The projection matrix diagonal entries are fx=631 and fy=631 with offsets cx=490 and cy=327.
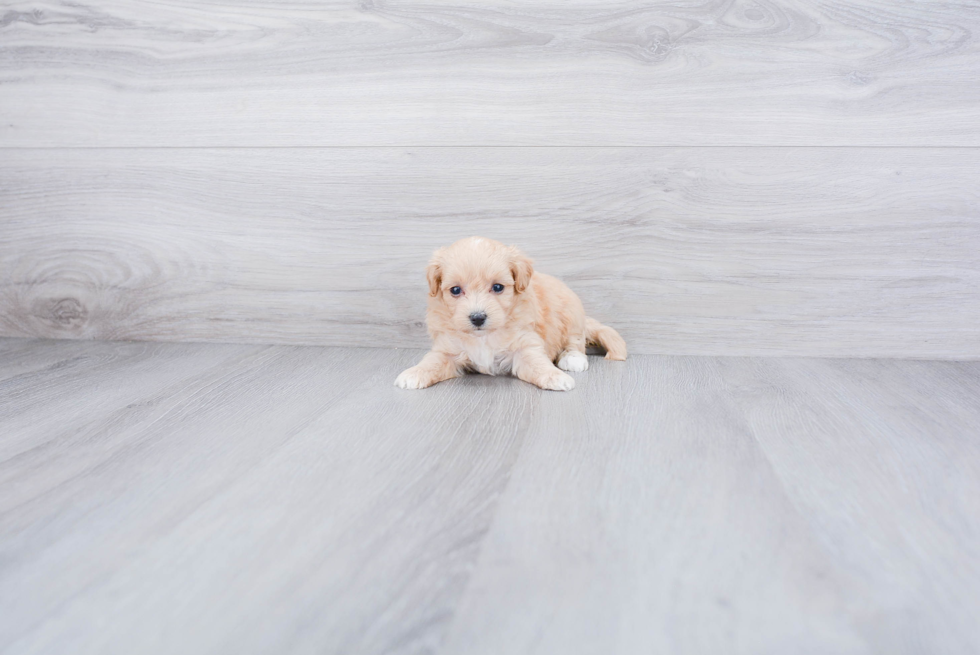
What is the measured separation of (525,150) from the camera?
62.5 inches

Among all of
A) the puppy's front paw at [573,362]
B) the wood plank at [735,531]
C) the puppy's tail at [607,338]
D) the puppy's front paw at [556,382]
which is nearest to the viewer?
the wood plank at [735,531]

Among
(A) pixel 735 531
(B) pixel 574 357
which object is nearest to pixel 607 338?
(B) pixel 574 357

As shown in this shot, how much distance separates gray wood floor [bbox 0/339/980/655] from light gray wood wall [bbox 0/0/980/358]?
0.37 metres

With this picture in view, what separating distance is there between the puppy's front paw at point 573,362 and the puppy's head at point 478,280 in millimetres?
198

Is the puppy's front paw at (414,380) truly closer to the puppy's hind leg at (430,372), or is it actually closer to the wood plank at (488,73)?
the puppy's hind leg at (430,372)

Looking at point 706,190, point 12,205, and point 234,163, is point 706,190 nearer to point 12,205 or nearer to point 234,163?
point 234,163

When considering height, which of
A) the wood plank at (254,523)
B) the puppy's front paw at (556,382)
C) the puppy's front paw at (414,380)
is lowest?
the puppy's front paw at (414,380)

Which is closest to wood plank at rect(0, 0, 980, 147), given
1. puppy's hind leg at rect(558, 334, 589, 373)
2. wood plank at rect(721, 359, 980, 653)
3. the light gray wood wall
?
the light gray wood wall

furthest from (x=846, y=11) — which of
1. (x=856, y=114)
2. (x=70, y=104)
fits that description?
(x=70, y=104)

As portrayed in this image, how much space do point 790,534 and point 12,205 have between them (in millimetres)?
2101

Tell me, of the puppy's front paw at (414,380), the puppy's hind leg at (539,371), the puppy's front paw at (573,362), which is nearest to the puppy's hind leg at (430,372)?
the puppy's front paw at (414,380)

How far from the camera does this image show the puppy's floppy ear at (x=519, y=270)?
134 centimetres

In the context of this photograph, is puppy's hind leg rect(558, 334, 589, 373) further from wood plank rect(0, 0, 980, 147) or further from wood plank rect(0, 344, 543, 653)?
wood plank rect(0, 0, 980, 147)

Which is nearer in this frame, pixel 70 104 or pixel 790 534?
pixel 790 534
